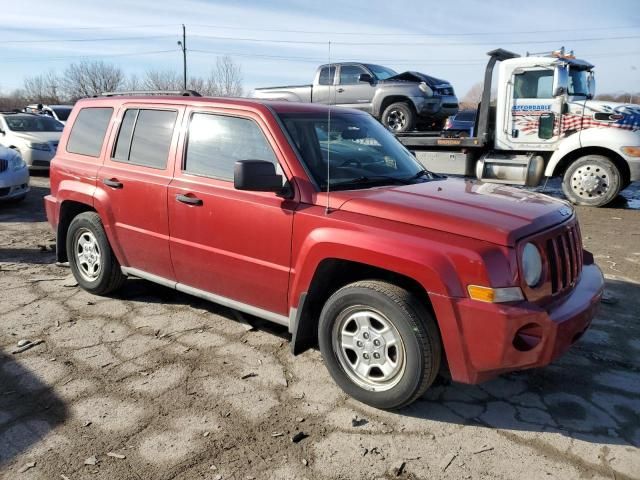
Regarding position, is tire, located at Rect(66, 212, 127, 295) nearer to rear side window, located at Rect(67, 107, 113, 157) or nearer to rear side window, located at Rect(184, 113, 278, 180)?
rear side window, located at Rect(67, 107, 113, 157)

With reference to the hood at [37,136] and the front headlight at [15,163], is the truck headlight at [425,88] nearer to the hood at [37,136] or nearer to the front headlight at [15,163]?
the front headlight at [15,163]

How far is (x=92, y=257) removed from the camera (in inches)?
198

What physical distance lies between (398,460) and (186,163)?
2.58 m

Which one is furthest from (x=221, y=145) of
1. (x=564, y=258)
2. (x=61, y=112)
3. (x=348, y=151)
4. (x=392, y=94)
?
(x=61, y=112)

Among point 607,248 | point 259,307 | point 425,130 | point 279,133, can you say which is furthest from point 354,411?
point 425,130

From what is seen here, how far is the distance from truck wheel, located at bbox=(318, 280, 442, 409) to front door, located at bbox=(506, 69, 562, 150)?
29.2ft

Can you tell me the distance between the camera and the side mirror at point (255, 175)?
3258 millimetres

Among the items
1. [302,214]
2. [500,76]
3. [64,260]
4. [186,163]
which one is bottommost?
[64,260]

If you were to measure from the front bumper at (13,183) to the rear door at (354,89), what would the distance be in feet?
24.2

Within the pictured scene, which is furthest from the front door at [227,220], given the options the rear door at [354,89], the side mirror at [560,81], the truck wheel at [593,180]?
the rear door at [354,89]

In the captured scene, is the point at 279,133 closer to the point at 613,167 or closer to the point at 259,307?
the point at 259,307

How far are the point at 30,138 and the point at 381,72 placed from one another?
8.63 meters

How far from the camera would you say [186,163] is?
13.4ft

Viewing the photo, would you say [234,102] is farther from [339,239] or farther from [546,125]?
[546,125]
